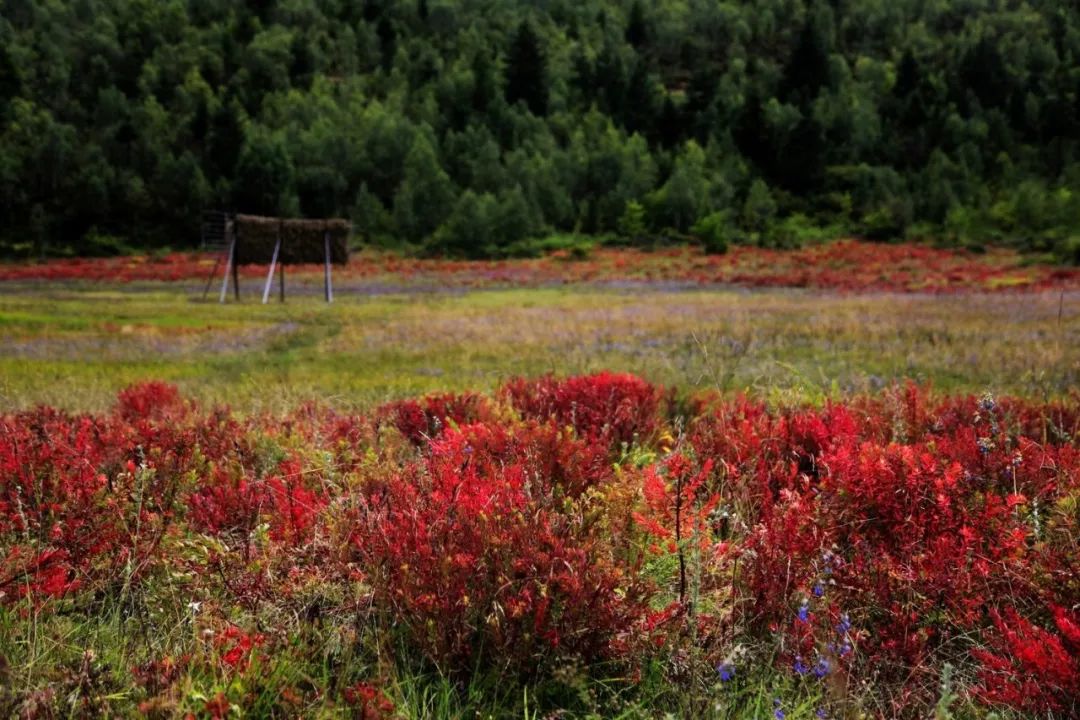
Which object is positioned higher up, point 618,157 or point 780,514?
→ point 618,157

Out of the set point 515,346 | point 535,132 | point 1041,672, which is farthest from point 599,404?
point 535,132

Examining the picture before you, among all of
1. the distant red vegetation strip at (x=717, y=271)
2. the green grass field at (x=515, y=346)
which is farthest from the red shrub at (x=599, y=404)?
the distant red vegetation strip at (x=717, y=271)

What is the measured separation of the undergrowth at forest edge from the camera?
2.47m

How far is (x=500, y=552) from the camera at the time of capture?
285 centimetres

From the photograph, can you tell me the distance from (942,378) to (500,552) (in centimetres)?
991

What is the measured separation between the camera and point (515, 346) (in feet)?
49.7

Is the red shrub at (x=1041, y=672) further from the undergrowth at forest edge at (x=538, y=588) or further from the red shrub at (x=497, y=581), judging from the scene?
the red shrub at (x=497, y=581)

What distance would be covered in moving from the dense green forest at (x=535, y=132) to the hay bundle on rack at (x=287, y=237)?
74.7 ft

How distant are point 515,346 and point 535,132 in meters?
92.2

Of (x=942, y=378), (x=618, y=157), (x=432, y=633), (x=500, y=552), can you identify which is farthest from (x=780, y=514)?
(x=618, y=157)

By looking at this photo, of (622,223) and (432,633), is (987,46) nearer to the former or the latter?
(622,223)

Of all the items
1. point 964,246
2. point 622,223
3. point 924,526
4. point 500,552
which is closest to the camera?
point 500,552

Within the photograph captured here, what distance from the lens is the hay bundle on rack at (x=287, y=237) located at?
37.3 metres

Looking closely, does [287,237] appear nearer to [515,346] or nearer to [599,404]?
[515,346]
